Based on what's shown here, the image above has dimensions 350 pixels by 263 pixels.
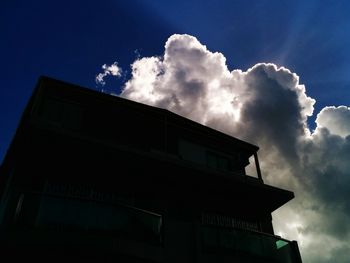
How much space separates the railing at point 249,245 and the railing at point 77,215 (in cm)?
321

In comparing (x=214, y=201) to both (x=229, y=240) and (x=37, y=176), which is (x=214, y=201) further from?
(x=37, y=176)

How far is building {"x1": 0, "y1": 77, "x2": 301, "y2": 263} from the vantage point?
11453 millimetres

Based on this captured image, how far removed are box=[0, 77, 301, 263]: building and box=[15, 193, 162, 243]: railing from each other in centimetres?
3

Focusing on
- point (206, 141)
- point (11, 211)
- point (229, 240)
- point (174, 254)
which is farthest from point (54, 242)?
point (206, 141)

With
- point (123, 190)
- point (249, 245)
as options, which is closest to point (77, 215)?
point (123, 190)

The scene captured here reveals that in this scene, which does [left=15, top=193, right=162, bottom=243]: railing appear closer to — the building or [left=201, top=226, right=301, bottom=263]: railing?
the building

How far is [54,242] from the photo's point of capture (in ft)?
36.3

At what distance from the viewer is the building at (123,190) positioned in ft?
37.6

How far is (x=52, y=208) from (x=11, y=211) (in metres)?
→ 1.49

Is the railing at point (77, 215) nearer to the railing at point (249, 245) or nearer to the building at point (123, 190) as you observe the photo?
the building at point (123, 190)

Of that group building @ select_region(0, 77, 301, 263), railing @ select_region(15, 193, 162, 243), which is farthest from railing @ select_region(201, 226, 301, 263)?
railing @ select_region(15, 193, 162, 243)

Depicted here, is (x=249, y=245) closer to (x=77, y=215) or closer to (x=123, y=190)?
(x=123, y=190)

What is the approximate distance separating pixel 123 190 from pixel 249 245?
229 inches

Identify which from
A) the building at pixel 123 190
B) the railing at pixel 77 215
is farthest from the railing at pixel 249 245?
the railing at pixel 77 215
